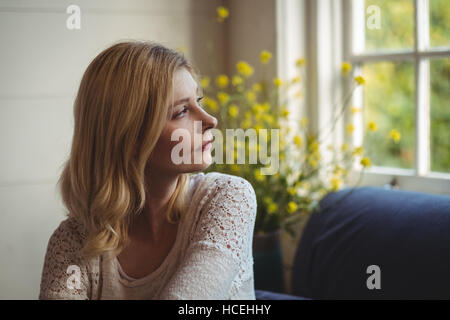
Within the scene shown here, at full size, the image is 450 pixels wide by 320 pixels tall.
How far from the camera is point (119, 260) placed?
130 centimetres

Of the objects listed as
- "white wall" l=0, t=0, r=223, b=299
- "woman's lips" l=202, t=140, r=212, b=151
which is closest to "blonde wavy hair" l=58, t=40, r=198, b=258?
"woman's lips" l=202, t=140, r=212, b=151

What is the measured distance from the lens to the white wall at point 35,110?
1887 mm

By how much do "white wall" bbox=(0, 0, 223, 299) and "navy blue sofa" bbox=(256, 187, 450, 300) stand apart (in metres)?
0.89

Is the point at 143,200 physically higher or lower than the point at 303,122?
lower

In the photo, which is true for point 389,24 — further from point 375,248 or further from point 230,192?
point 230,192

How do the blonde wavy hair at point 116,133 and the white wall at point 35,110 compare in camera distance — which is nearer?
the blonde wavy hair at point 116,133

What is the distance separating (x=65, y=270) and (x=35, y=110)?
86cm

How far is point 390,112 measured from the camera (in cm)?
198

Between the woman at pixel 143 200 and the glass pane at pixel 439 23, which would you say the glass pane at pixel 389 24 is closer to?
the glass pane at pixel 439 23

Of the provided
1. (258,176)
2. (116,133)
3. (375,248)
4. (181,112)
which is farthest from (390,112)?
(116,133)

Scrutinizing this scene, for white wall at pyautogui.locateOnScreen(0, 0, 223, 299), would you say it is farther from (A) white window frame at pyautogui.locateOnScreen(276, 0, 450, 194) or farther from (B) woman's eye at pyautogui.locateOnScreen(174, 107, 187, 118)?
(B) woman's eye at pyautogui.locateOnScreen(174, 107, 187, 118)

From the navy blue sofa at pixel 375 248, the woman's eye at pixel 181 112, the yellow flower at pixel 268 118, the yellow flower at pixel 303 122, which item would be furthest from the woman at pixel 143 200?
the yellow flower at pixel 303 122

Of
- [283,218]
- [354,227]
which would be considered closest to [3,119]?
[283,218]
